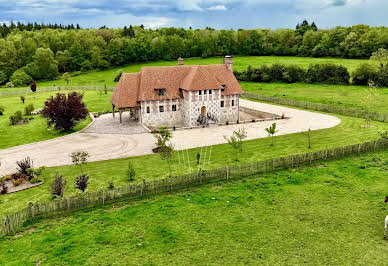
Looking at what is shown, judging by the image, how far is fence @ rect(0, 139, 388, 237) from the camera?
21.7m

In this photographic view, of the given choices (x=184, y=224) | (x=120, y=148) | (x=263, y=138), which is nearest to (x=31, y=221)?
(x=184, y=224)

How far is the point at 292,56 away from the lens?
119 meters

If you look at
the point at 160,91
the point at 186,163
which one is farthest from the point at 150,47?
the point at 186,163

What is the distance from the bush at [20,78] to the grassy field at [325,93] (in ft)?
218

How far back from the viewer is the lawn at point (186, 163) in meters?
25.9

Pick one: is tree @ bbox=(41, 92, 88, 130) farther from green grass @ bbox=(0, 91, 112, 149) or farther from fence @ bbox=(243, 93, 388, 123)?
fence @ bbox=(243, 93, 388, 123)

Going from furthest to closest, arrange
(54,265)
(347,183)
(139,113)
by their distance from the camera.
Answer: (139,113) < (347,183) < (54,265)

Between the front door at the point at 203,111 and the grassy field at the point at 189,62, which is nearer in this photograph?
the front door at the point at 203,111

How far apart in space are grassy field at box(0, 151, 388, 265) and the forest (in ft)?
294

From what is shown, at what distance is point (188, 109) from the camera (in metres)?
47.2

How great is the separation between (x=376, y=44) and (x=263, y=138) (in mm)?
79924

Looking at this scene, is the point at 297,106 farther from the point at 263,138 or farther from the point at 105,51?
the point at 105,51

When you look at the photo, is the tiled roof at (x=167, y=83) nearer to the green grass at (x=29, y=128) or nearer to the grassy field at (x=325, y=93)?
the green grass at (x=29, y=128)

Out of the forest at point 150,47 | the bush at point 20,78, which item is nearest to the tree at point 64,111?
the bush at point 20,78
